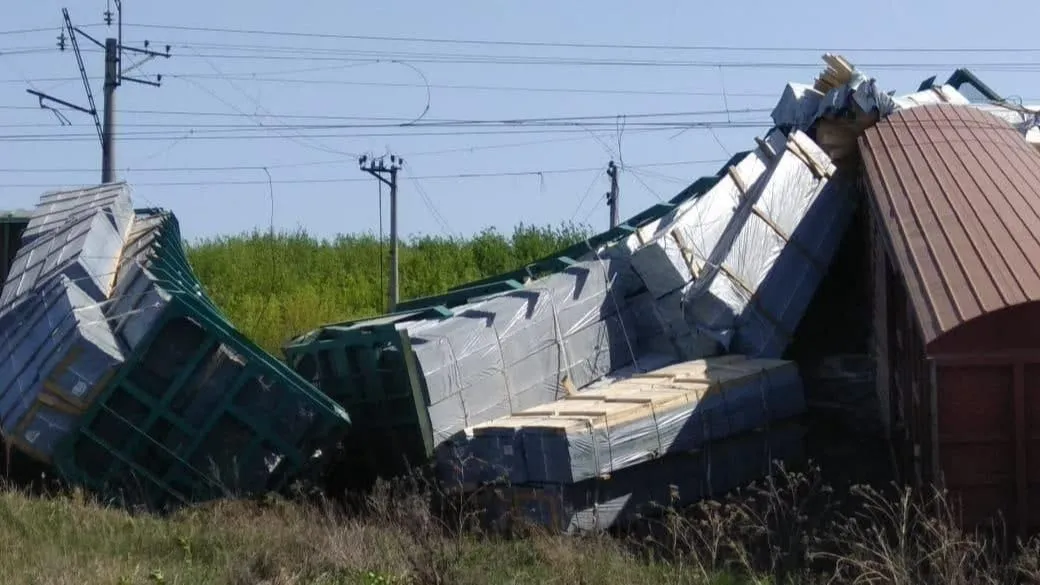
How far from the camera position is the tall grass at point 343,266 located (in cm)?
3412

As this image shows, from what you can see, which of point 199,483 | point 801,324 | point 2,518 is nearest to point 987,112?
A: point 801,324

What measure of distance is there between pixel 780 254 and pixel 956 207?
11.7ft

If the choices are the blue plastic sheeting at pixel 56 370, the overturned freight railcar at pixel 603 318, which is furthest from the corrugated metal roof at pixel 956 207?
the blue plastic sheeting at pixel 56 370

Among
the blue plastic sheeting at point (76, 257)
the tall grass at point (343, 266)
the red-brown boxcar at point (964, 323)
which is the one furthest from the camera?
the tall grass at point (343, 266)

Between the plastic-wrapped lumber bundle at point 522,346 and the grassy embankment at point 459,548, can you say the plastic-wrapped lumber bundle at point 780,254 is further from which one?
the grassy embankment at point 459,548

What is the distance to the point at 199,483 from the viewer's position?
12438 mm

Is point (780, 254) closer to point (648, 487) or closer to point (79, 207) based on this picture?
point (648, 487)

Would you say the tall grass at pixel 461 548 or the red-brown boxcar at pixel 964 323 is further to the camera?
the red-brown boxcar at pixel 964 323

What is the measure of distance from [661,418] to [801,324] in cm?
540

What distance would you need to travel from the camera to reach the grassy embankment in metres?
8.69

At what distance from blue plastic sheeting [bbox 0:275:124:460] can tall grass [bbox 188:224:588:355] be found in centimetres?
1943

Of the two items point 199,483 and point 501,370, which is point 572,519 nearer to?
point 501,370

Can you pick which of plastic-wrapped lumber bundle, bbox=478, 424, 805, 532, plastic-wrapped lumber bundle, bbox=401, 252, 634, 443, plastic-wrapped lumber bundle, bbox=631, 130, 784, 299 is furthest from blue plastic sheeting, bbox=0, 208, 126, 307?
plastic-wrapped lumber bundle, bbox=631, 130, 784, 299

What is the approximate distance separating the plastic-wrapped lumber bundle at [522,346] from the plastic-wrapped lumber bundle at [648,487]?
1.47m
